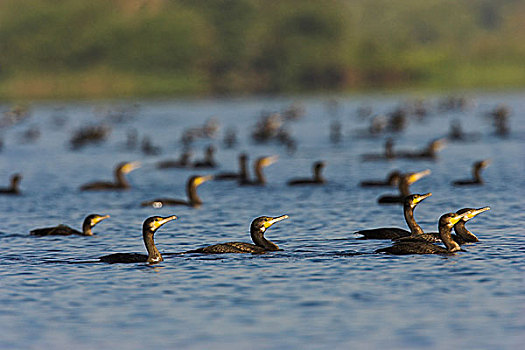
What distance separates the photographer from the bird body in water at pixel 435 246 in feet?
70.8

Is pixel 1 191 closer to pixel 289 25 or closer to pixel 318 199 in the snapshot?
pixel 318 199

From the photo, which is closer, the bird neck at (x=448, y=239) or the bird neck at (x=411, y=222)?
the bird neck at (x=448, y=239)

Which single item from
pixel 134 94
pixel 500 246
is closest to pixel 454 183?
pixel 500 246

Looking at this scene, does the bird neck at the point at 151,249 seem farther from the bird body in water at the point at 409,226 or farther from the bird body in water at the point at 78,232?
the bird body in water at the point at 409,226

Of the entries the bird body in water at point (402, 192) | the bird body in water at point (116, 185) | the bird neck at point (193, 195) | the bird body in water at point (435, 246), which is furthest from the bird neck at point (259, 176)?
the bird body in water at point (435, 246)

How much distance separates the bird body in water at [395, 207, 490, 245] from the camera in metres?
22.3

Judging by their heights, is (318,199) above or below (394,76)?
below

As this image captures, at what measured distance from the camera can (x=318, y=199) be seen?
110 ft

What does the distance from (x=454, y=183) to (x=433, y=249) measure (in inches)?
608

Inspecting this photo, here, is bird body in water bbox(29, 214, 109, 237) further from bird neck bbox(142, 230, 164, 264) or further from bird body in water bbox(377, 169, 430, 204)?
bird body in water bbox(377, 169, 430, 204)

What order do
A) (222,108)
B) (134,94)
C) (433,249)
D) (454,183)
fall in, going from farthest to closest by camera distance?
(134,94), (222,108), (454,183), (433,249)

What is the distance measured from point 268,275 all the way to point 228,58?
509ft

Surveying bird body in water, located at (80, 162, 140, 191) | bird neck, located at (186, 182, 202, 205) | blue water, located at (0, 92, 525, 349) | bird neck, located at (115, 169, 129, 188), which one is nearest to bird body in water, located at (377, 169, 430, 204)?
blue water, located at (0, 92, 525, 349)

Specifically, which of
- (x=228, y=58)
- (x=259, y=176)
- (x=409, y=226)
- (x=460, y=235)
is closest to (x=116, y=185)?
(x=259, y=176)
